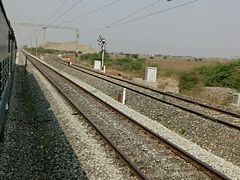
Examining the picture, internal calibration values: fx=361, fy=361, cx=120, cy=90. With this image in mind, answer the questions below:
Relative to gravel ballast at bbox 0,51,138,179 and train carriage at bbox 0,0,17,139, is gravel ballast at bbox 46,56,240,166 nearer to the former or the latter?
gravel ballast at bbox 0,51,138,179

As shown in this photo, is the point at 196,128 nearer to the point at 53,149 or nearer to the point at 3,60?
the point at 53,149

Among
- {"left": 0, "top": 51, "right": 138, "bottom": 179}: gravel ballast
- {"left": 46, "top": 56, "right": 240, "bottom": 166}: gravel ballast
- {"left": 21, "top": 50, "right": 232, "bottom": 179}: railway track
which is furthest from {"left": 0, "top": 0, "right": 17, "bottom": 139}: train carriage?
{"left": 46, "top": 56, "right": 240, "bottom": 166}: gravel ballast

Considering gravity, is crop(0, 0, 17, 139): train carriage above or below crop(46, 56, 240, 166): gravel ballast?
above

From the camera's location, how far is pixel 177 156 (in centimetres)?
984

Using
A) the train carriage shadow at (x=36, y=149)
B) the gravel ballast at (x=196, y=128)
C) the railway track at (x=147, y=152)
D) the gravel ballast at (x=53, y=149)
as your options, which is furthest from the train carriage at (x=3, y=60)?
the gravel ballast at (x=196, y=128)

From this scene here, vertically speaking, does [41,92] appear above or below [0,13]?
below

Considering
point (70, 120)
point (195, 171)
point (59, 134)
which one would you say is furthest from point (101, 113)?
point (195, 171)

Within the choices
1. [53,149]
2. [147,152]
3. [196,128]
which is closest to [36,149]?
[53,149]

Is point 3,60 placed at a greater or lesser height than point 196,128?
greater

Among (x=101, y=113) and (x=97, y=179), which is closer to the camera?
(x=97, y=179)

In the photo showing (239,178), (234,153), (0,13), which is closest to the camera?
(0,13)

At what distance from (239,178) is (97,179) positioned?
343cm

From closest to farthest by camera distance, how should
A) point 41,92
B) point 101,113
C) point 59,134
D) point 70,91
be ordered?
point 59,134, point 101,113, point 41,92, point 70,91

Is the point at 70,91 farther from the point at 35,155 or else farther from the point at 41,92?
the point at 35,155
